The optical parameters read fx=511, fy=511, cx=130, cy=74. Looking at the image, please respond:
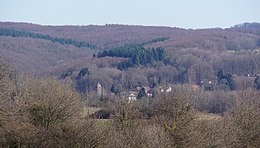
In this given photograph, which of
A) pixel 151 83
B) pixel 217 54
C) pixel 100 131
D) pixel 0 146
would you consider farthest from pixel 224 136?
pixel 217 54

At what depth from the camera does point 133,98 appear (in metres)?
46.8

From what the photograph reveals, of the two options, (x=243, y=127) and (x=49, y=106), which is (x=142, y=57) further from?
(x=49, y=106)

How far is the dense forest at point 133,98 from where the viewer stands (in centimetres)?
1894

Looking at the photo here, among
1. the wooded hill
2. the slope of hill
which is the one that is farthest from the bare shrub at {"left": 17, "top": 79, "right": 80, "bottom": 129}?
the slope of hill

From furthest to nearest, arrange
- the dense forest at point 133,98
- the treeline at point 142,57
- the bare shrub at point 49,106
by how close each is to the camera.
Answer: the treeline at point 142,57 < the bare shrub at point 49,106 < the dense forest at point 133,98

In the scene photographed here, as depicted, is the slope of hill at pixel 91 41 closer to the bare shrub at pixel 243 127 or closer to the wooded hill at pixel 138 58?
the wooded hill at pixel 138 58

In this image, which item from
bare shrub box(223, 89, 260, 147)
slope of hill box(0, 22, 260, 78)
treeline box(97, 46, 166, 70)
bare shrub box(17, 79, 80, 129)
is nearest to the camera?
bare shrub box(17, 79, 80, 129)

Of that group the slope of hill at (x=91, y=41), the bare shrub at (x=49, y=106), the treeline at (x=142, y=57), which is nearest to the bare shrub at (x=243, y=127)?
the bare shrub at (x=49, y=106)

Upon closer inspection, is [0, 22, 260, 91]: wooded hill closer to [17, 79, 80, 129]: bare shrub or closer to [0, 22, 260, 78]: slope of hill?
[0, 22, 260, 78]: slope of hill

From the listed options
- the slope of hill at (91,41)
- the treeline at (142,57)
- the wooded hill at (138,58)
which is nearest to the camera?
the wooded hill at (138,58)

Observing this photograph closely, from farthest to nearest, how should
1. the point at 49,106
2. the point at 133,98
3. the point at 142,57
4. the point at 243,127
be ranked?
the point at 142,57 → the point at 133,98 → the point at 243,127 → the point at 49,106

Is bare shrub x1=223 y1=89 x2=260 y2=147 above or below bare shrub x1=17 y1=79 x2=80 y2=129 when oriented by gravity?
below

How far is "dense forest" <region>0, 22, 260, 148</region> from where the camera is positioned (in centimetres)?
1894

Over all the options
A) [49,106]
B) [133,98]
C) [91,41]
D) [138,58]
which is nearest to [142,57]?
[138,58]
